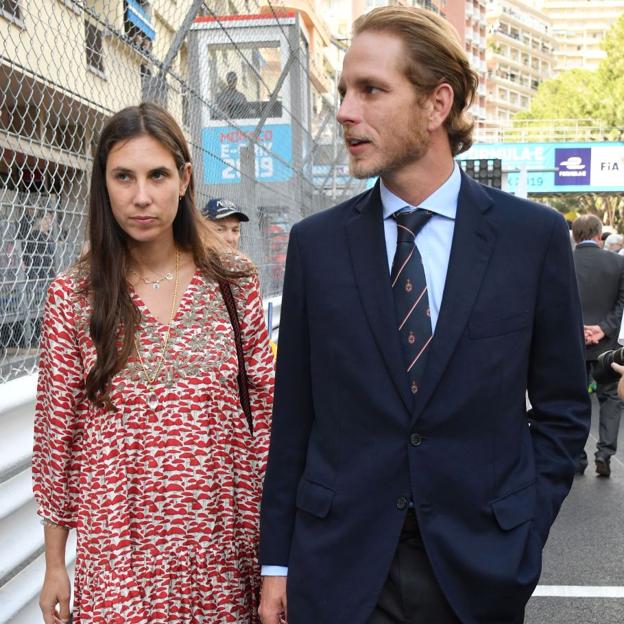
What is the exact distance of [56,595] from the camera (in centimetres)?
221

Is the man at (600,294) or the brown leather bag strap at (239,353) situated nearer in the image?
the brown leather bag strap at (239,353)

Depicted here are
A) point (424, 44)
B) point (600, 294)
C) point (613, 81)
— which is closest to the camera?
point (424, 44)

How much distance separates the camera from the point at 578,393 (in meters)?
1.96

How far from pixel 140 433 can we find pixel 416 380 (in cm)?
74

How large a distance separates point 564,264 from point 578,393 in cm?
29

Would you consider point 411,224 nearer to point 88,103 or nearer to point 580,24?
point 88,103

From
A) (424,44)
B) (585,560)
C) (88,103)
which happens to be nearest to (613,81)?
(585,560)

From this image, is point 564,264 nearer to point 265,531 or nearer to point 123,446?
point 265,531

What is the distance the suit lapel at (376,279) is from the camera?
1.81 meters

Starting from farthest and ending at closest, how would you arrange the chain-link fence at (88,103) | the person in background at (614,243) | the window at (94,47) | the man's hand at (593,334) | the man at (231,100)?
1. the person in background at (614,243)
2. the man's hand at (593,334)
3. the man at (231,100)
4. the window at (94,47)
5. the chain-link fence at (88,103)

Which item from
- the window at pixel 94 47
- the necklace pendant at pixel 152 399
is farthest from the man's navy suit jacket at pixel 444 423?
the window at pixel 94 47

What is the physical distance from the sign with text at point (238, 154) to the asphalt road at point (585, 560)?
2.78 m

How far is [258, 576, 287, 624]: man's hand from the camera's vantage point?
1979 mm

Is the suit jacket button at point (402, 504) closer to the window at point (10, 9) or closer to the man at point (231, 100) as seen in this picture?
the window at point (10, 9)
